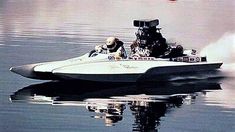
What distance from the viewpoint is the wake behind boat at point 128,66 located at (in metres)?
20.1

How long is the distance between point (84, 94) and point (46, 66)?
5.29ft

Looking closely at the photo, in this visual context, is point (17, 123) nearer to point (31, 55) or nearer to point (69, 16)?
point (31, 55)

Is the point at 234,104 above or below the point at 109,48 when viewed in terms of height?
below

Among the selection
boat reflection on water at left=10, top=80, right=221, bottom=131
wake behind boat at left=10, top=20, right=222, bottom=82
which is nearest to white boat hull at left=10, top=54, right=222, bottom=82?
wake behind boat at left=10, top=20, right=222, bottom=82

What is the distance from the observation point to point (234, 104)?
18.6 metres

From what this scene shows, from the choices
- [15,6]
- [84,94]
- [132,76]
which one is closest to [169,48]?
[132,76]

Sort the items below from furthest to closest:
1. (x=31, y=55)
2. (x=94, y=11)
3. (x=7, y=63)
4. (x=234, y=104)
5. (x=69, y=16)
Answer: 1. (x=94, y=11)
2. (x=69, y=16)
3. (x=31, y=55)
4. (x=7, y=63)
5. (x=234, y=104)

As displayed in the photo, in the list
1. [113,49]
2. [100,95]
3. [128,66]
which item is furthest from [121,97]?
[113,49]

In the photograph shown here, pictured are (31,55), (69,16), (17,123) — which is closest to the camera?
(17,123)

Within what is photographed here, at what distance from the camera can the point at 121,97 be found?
19.0 meters

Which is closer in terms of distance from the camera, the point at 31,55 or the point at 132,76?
the point at 132,76

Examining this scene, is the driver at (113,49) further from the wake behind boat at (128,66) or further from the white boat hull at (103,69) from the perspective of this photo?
the white boat hull at (103,69)

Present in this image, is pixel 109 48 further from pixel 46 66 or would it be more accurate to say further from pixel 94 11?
pixel 94 11

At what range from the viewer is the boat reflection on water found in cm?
1722
